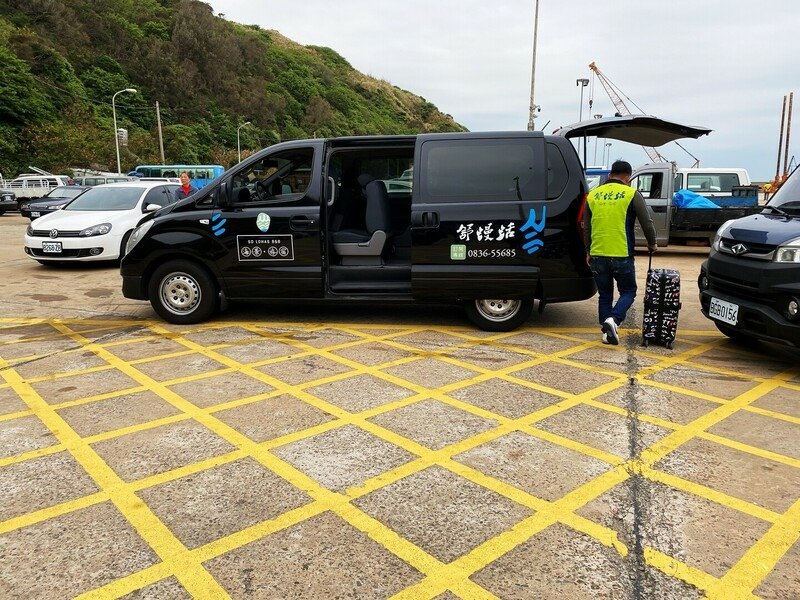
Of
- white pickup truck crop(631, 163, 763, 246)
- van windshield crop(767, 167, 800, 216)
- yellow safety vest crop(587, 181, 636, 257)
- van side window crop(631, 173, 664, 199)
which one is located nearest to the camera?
van windshield crop(767, 167, 800, 216)

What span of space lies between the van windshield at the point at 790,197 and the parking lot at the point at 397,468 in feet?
4.37

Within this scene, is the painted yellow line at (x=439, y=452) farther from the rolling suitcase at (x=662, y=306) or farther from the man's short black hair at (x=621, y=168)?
the man's short black hair at (x=621, y=168)

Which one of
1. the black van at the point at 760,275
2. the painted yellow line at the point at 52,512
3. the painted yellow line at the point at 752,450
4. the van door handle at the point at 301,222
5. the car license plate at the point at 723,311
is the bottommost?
the painted yellow line at the point at 52,512

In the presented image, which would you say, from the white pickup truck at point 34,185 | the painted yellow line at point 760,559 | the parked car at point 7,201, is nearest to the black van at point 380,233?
the painted yellow line at point 760,559

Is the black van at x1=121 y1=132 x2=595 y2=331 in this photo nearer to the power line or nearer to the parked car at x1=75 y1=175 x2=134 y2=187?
the parked car at x1=75 y1=175 x2=134 y2=187

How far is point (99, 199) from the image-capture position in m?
11.1

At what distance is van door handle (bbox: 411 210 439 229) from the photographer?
585 centimetres

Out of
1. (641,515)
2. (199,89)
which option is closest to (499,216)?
(641,515)

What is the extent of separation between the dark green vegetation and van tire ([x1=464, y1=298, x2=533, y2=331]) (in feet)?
121

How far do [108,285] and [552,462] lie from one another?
775 centimetres

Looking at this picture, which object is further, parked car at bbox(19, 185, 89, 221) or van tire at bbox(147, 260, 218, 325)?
parked car at bbox(19, 185, 89, 221)

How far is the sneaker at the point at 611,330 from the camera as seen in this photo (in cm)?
572

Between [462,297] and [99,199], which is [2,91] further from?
[462,297]

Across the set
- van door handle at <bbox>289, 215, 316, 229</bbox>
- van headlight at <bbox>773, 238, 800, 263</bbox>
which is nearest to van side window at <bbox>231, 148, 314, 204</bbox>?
van door handle at <bbox>289, 215, 316, 229</bbox>
